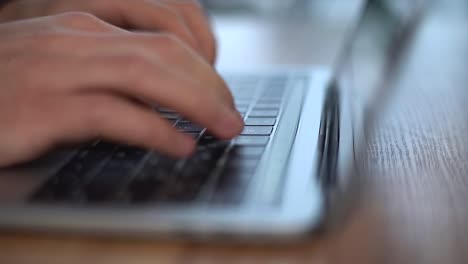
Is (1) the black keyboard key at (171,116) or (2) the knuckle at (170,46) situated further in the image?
(1) the black keyboard key at (171,116)

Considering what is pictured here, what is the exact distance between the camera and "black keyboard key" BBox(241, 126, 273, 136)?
21.1 inches

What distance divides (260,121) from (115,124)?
0.16m

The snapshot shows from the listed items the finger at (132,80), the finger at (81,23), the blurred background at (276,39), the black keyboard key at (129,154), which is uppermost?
the blurred background at (276,39)

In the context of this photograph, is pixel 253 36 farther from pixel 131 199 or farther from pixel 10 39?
pixel 131 199

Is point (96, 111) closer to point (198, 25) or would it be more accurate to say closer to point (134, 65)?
point (134, 65)

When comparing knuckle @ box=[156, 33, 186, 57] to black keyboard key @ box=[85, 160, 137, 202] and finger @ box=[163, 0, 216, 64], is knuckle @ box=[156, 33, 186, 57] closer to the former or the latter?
black keyboard key @ box=[85, 160, 137, 202]

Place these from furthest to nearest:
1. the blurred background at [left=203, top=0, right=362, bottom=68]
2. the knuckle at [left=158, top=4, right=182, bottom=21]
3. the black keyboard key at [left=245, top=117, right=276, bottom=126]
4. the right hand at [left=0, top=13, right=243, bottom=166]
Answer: the blurred background at [left=203, top=0, right=362, bottom=68] → the knuckle at [left=158, top=4, right=182, bottom=21] → the black keyboard key at [left=245, top=117, right=276, bottom=126] → the right hand at [left=0, top=13, right=243, bottom=166]

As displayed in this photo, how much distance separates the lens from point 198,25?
2.38ft

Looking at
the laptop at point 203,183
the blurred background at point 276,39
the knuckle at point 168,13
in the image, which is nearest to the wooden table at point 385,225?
the laptop at point 203,183

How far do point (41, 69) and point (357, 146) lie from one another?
0.25 metres

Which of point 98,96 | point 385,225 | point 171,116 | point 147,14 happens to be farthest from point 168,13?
point 385,225

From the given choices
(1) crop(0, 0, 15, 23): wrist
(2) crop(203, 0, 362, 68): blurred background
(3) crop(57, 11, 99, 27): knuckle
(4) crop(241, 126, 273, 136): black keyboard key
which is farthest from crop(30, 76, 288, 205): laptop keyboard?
(2) crop(203, 0, 362, 68): blurred background

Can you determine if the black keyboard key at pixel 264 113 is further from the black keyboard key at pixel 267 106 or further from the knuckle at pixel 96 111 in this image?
the knuckle at pixel 96 111

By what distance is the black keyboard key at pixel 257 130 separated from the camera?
536 millimetres
